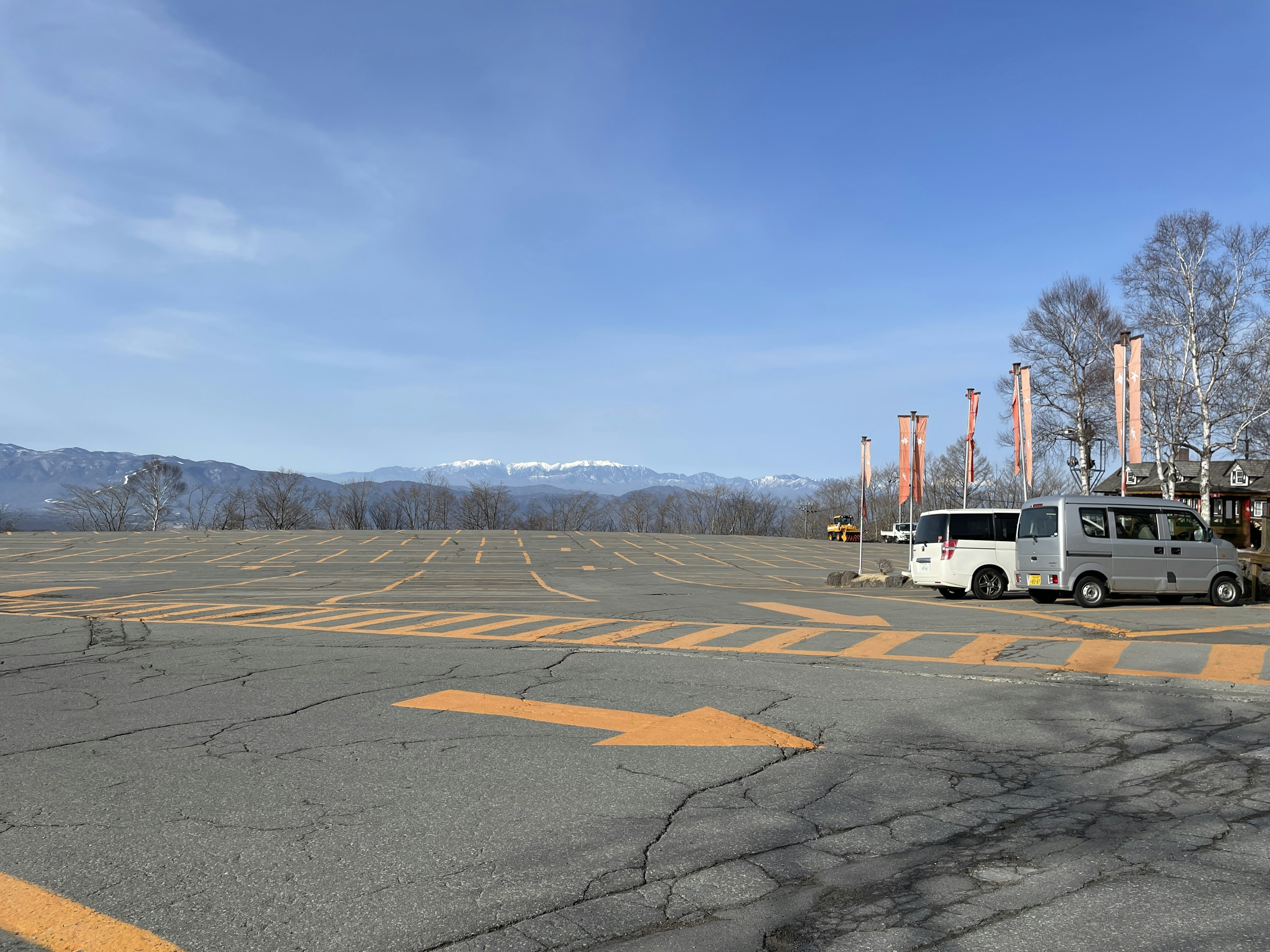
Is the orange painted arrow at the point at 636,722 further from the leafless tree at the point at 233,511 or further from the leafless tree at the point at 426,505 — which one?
the leafless tree at the point at 426,505

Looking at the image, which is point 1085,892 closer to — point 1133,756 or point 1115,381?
point 1133,756

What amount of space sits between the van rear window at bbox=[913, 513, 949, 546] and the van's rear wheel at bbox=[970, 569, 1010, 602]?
3.83 feet

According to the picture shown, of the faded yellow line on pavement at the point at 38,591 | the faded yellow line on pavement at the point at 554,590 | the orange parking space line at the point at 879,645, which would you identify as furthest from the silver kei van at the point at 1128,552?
the faded yellow line on pavement at the point at 38,591

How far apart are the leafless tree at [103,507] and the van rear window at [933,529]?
103 meters

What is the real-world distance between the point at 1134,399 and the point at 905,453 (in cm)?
817

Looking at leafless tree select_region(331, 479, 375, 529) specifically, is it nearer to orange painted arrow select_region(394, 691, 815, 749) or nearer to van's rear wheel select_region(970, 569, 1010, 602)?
A: van's rear wheel select_region(970, 569, 1010, 602)

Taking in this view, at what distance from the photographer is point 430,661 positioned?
9602 mm

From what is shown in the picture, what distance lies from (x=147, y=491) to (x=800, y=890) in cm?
11189

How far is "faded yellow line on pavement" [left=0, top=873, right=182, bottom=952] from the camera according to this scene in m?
3.14

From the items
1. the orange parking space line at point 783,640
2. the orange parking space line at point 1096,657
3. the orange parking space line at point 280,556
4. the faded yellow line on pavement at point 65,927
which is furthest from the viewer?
the orange parking space line at point 280,556

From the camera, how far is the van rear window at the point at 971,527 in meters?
18.3

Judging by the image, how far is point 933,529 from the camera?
18.9 meters

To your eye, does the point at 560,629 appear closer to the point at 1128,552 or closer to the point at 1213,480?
the point at 1128,552

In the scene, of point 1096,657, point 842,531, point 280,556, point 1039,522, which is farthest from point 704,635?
point 842,531
